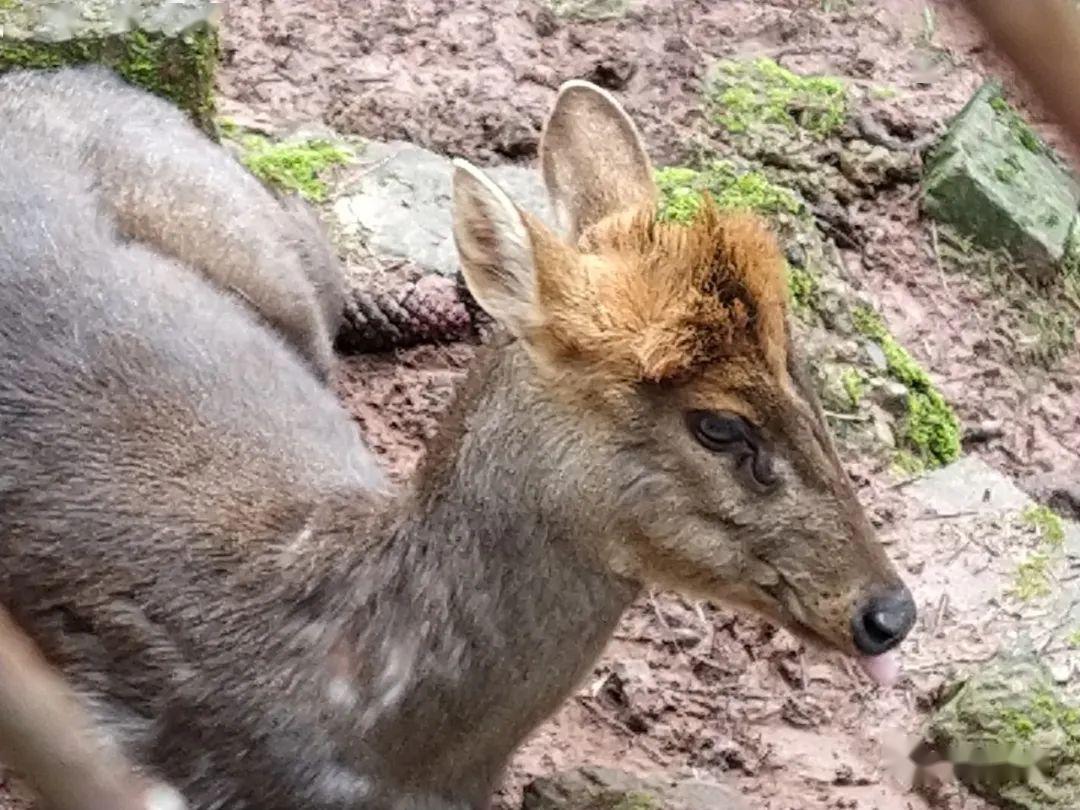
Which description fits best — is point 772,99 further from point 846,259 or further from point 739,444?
point 739,444

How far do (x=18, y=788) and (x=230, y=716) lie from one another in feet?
2.72

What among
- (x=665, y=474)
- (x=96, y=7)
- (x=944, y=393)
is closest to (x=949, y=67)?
(x=944, y=393)

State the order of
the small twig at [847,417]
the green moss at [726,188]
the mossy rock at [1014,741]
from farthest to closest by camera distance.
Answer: the green moss at [726,188] < the small twig at [847,417] < the mossy rock at [1014,741]

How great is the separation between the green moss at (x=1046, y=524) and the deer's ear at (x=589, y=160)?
2.38 m

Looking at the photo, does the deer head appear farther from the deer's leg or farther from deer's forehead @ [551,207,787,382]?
the deer's leg

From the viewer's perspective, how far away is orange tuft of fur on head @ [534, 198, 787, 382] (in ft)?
11.8

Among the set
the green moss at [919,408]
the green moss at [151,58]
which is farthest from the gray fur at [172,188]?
the green moss at [919,408]

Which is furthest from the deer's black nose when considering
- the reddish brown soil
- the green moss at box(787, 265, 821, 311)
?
the reddish brown soil

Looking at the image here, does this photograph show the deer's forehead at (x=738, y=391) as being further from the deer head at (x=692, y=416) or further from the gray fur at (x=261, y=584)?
the gray fur at (x=261, y=584)

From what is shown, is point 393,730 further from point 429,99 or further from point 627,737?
point 429,99

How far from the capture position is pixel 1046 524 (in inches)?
234

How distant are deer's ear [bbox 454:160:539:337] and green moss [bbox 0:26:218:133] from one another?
2.39 m

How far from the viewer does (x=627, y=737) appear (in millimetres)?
4934

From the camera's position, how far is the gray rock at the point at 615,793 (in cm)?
443
